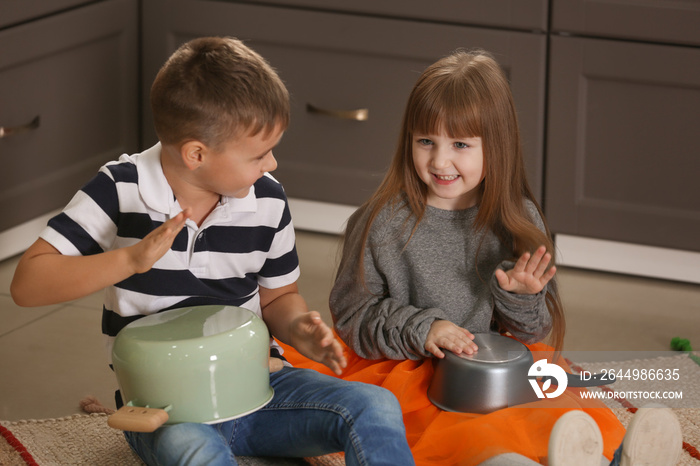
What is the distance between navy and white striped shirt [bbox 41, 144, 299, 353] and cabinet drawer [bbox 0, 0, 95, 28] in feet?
2.89

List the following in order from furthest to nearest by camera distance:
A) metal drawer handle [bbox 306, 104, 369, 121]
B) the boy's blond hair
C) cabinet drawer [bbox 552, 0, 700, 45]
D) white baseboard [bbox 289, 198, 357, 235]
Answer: white baseboard [bbox 289, 198, 357, 235], metal drawer handle [bbox 306, 104, 369, 121], cabinet drawer [bbox 552, 0, 700, 45], the boy's blond hair

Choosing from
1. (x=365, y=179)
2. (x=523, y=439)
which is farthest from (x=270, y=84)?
(x=365, y=179)

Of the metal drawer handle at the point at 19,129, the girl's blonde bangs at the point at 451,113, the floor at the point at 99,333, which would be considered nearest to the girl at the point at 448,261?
the girl's blonde bangs at the point at 451,113

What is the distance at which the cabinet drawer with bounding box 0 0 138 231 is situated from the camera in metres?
2.01

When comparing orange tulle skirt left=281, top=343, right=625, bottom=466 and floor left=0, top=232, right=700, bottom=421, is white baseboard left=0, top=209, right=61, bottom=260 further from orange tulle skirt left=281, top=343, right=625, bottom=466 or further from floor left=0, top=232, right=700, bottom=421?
orange tulle skirt left=281, top=343, right=625, bottom=466

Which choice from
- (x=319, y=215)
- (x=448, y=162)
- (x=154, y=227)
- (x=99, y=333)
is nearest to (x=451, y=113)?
(x=448, y=162)

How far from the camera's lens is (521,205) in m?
1.44

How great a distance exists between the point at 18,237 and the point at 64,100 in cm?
33

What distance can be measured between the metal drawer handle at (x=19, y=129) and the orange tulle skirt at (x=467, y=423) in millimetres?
1007

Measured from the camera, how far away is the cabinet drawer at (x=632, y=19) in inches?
74.8

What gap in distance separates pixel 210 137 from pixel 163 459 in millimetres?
388

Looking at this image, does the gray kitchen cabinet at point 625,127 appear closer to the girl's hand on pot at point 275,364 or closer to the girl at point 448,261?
the girl at point 448,261

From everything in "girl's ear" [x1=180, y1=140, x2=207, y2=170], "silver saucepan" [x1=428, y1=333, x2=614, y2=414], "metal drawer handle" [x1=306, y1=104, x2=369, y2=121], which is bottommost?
"silver saucepan" [x1=428, y1=333, x2=614, y2=414]

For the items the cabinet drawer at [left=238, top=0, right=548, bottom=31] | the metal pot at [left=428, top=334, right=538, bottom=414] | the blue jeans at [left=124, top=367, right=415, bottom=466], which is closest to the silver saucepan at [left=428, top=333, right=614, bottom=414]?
the metal pot at [left=428, top=334, right=538, bottom=414]
